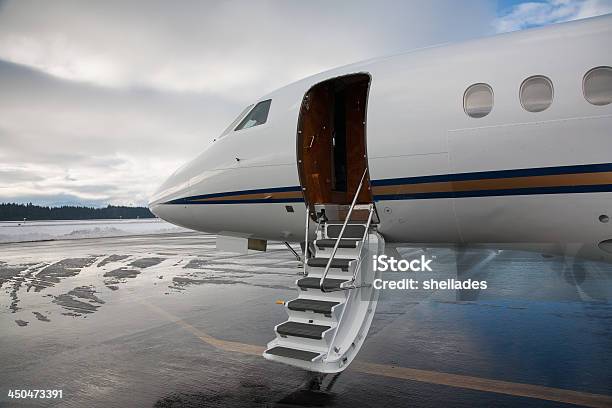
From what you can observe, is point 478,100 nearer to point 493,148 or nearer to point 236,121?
point 493,148

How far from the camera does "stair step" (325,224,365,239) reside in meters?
6.16

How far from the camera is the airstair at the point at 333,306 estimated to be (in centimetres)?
500

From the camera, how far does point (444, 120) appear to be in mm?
5355

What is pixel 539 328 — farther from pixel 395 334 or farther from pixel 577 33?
pixel 577 33

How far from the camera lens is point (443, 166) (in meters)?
5.31

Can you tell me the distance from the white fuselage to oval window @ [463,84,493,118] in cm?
6

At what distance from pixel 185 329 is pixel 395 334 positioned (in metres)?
3.87

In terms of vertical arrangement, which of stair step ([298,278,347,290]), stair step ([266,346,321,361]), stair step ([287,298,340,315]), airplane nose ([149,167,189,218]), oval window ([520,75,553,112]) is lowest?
stair step ([266,346,321,361])

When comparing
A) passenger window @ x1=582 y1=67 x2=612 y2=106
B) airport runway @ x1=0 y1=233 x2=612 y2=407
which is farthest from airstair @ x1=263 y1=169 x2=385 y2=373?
passenger window @ x1=582 y1=67 x2=612 y2=106

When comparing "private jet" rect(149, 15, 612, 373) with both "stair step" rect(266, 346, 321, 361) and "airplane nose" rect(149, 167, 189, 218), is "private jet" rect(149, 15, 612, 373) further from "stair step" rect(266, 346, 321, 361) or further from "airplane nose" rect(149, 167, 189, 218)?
"airplane nose" rect(149, 167, 189, 218)

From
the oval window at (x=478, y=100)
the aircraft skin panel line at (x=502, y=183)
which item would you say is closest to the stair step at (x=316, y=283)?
the aircraft skin panel line at (x=502, y=183)

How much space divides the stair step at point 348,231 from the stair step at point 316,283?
87 cm

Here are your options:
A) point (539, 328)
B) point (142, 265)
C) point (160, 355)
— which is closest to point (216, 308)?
point (160, 355)

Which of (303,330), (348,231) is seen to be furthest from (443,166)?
(303,330)
